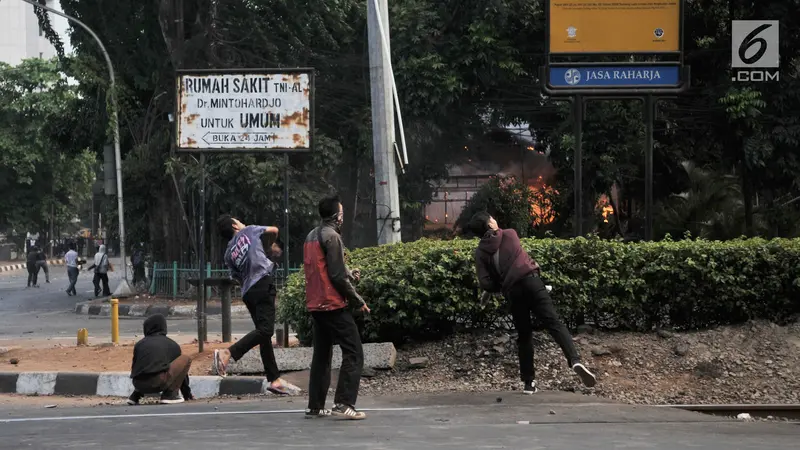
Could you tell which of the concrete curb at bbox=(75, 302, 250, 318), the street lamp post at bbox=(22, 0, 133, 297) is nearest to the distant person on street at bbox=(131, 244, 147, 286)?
the street lamp post at bbox=(22, 0, 133, 297)

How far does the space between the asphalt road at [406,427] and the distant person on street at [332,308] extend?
192 millimetres

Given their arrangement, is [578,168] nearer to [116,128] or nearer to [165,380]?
[165,380]

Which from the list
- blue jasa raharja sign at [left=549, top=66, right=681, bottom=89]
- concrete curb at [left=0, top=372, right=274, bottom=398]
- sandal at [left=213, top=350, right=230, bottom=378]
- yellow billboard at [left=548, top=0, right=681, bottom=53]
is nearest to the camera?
sandal at [left=213, top=350, right=230, bottom=378]

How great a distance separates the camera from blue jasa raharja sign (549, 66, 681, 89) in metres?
11.6

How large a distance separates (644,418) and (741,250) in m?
2.90

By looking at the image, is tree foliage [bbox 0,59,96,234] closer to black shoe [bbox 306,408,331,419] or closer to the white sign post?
the white sign post

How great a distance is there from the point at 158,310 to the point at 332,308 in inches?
657

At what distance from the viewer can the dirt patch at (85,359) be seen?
10.7 meters

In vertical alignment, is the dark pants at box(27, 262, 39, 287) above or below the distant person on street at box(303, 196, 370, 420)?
below

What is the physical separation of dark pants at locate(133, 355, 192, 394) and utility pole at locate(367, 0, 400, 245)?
10.9 feet

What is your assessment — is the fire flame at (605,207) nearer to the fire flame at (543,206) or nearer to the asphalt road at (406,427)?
the fire flame at (543,206)

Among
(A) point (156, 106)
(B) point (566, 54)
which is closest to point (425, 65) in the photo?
(A) point (156, 106)

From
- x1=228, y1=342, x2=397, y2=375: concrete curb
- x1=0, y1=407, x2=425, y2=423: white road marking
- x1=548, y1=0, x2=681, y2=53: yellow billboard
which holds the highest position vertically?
x1=548, y1=0, x2=681, y2=53: yellow billboard

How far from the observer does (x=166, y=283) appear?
25.6 m
